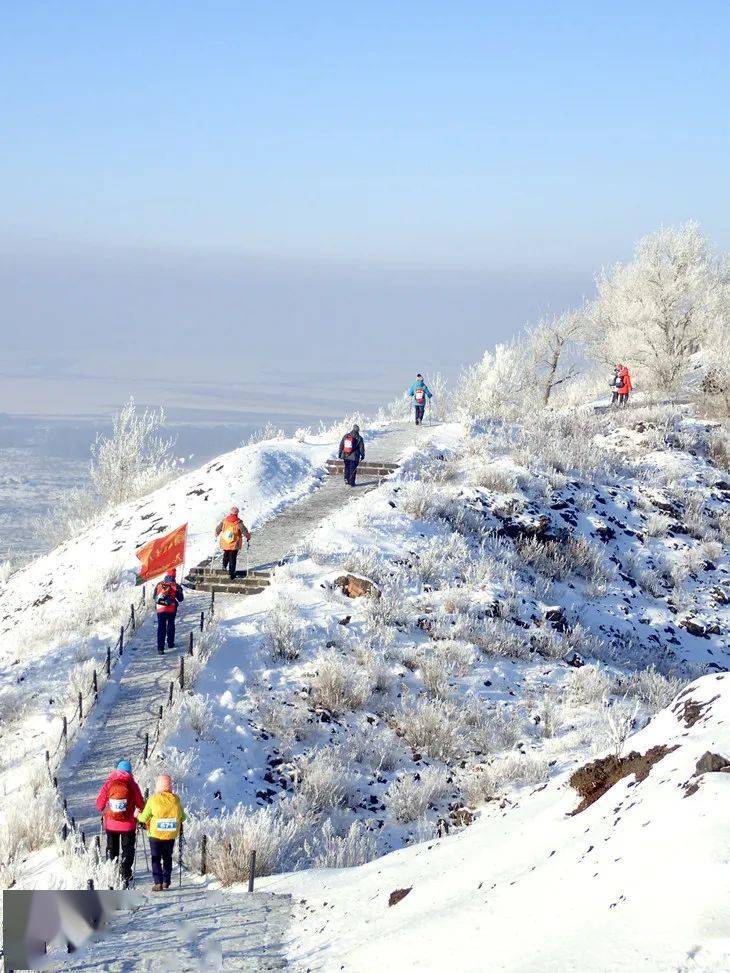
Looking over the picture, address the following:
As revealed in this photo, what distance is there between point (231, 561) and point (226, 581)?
0.47 m

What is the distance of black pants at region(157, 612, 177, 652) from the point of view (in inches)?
614

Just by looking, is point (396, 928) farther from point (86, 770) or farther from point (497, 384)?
point (497, 384)

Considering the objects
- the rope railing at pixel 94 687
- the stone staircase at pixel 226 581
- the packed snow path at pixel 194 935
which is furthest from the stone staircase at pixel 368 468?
the packed snow path at pixel 194 935

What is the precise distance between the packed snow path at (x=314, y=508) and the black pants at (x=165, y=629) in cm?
321

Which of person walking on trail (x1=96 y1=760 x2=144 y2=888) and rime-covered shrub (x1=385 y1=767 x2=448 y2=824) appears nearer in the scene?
person walking on trail (x1=96 y1=760 x2=144 y2=888)

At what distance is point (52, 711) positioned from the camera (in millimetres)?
14008

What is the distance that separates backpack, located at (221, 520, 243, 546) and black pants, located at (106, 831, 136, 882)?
326 inches

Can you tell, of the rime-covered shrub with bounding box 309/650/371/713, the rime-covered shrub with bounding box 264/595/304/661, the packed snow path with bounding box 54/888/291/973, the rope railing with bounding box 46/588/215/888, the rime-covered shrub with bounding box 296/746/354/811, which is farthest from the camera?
the rime-covered shrub with bounding box 264/595/304/661

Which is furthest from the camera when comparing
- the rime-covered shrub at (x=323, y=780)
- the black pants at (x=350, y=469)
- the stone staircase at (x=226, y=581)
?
the black pants at (x=350, y=469)

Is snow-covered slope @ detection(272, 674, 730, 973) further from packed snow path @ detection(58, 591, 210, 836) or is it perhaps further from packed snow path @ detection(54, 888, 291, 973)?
packed snow path @ detection(58, 591, 210, 836)

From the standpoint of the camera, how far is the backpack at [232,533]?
18.0 meters

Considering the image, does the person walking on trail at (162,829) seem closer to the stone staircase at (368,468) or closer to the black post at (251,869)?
the black post at (251,869)

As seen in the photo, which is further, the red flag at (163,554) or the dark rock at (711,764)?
the red flag at (163,554)

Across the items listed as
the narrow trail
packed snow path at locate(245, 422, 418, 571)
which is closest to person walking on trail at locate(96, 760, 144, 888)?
the narrow trail
